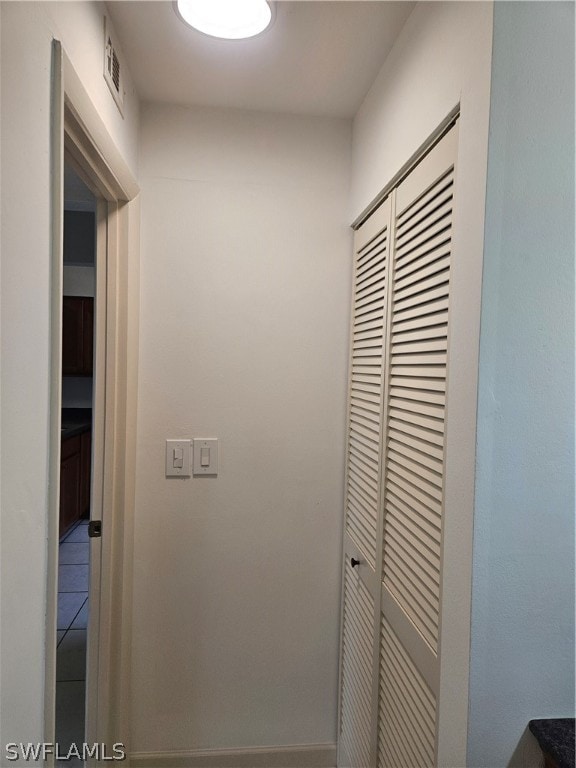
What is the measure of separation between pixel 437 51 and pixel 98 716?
2123 mm

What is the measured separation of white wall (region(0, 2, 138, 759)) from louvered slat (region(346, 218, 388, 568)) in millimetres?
870

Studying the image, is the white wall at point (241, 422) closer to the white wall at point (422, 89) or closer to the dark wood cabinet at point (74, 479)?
the white wall at point (422, 89)

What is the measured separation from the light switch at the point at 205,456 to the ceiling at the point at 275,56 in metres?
1.18

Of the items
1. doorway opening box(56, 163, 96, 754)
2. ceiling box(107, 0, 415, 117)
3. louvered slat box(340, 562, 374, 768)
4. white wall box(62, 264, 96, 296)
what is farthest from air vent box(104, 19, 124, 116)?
white wall box(62, 264, 96, 296)

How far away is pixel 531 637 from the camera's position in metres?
0.80

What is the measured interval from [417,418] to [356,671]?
975 mm

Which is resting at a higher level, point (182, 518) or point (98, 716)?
point (182, 518)

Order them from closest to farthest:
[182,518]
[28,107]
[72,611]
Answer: [28,107] → [182,518] → [72,611]

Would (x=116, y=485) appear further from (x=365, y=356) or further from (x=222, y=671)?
(x=365, y=356)

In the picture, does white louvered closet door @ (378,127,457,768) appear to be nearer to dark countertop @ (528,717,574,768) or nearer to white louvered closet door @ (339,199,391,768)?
white louvered closet door @ (339,199,391,768)

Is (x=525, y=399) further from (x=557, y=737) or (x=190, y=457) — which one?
(x=190, y=457)

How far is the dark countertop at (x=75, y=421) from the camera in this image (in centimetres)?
364

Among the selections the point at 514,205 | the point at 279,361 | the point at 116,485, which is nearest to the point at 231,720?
the point at 116,485

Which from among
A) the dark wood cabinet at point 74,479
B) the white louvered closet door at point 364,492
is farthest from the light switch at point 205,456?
the dark wood cabinet at point 74,479
